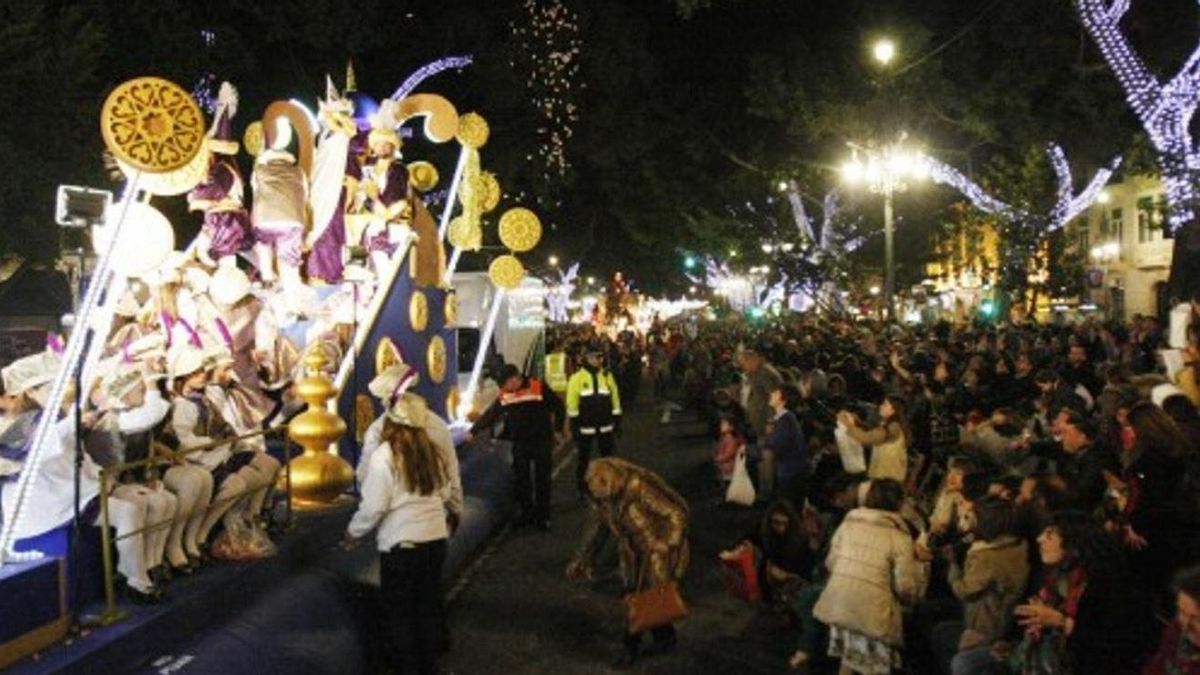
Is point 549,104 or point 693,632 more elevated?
point 549,104

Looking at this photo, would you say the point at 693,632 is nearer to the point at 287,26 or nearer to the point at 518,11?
the point at 287,26

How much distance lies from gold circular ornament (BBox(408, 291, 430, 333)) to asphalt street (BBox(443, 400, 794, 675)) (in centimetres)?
258

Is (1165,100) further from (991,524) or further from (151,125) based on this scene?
(151,125)

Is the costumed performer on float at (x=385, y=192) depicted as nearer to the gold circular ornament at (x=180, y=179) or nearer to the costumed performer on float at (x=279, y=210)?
the costumed performer on float at (x=279, y=210)

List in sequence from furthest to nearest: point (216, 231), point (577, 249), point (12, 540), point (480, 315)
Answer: point (577, 249)
point (480, 315)
point (216, 231)
point (12, 540)

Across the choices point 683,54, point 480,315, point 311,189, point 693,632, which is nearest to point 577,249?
point 683,54

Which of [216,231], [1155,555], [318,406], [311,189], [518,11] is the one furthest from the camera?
[518,11]

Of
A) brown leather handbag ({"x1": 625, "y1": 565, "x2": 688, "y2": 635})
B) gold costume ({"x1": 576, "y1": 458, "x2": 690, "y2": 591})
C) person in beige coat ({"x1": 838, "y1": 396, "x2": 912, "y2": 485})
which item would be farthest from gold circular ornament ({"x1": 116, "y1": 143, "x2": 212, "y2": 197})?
person in beige coat ({"x1": 838, "y1": 396, "x2": 912, "y2": 485})

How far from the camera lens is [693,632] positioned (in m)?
8.41

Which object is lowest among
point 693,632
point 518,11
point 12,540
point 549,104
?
point 693,632

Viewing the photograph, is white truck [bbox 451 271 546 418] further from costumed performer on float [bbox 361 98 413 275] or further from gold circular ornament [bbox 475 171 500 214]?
costumed performer on float [bbox 361 98 413 275]

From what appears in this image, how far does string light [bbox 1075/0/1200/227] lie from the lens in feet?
59.6

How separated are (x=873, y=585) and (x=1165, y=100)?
15.5 metres

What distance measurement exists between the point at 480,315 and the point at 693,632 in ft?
44.3
